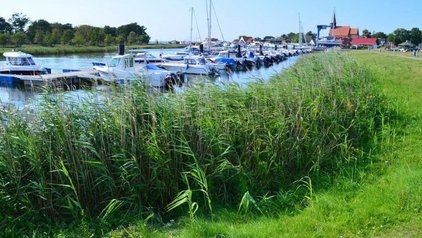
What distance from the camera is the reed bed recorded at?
5465 millimetres

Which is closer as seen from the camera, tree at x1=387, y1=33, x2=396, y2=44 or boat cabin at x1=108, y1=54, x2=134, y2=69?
boat cabin at x1=108, y1=54, x2=134, y2=69

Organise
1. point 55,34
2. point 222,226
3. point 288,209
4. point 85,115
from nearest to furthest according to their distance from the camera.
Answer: point 222,226
point 288,209
point 85,115
point 55,34

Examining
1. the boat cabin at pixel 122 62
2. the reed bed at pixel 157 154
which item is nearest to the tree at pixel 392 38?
the boat cabin at pixel 122 62

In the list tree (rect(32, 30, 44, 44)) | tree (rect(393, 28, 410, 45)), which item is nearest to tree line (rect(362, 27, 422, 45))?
tree (rect(393, 28, 410, 45))

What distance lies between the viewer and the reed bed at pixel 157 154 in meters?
5.46

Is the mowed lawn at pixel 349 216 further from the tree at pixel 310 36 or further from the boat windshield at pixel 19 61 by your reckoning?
the tree at pixel 310 36

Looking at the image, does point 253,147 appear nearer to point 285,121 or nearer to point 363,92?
point 285,121

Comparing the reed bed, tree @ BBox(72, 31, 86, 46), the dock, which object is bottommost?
the reed bed

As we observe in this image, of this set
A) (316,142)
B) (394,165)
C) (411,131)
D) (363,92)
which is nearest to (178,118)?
(316,142)

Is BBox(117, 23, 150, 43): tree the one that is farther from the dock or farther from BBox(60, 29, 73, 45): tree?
the dock

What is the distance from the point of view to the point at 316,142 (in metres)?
7.33

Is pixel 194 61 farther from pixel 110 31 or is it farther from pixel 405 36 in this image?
pixel 405 36

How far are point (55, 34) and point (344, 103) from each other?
92.8m

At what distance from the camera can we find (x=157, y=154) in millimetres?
6047
